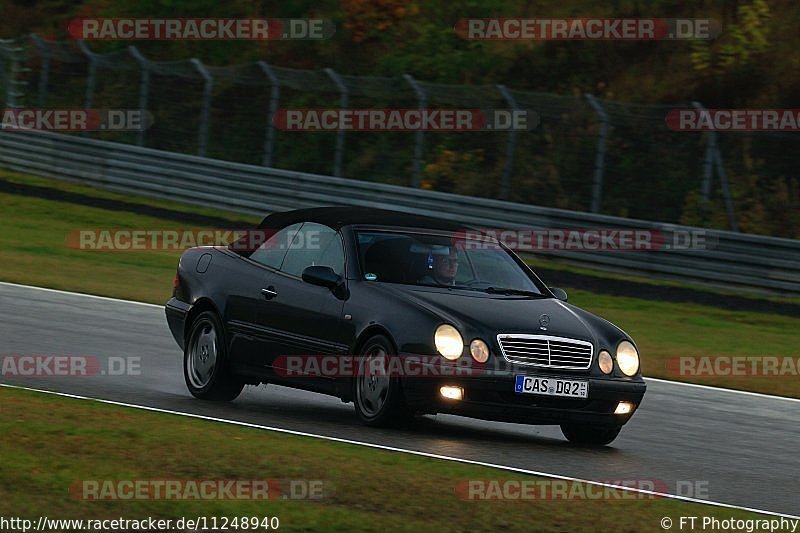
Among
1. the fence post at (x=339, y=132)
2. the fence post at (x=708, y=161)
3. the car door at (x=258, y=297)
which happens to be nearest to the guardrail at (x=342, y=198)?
the fence post at (x=339, y=132)

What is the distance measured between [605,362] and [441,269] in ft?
4.66

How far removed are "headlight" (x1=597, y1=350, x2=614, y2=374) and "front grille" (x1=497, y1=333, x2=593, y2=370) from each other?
10 centimetres

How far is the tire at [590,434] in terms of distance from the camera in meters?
10.7

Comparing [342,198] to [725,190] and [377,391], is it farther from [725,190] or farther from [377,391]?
[377,391]

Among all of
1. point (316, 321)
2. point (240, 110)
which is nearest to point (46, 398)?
point (316, 321)

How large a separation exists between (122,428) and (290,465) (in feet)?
4.43

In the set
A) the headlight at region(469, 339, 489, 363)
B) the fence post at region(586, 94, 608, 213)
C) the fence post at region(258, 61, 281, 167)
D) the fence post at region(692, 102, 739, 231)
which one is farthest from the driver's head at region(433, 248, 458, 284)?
the fence post at region(258, 61, 281, 167)

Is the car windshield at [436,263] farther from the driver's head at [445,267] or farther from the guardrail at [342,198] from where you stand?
the guardrail at [342,198]

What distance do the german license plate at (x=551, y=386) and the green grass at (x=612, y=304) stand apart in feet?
16.8

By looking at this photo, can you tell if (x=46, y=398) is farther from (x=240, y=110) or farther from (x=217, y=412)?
(x=240, y=110)

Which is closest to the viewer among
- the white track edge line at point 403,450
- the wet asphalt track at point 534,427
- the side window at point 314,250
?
the white track edge line at point 403,450

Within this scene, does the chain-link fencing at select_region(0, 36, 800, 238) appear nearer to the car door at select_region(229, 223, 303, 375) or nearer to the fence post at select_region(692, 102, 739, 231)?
the fence post at select_region(692, 102, 739, 231)

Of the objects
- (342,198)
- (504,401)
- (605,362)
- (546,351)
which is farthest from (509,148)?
(504,401)

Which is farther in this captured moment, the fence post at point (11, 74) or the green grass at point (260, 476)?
the fence post at point (11, 74)
